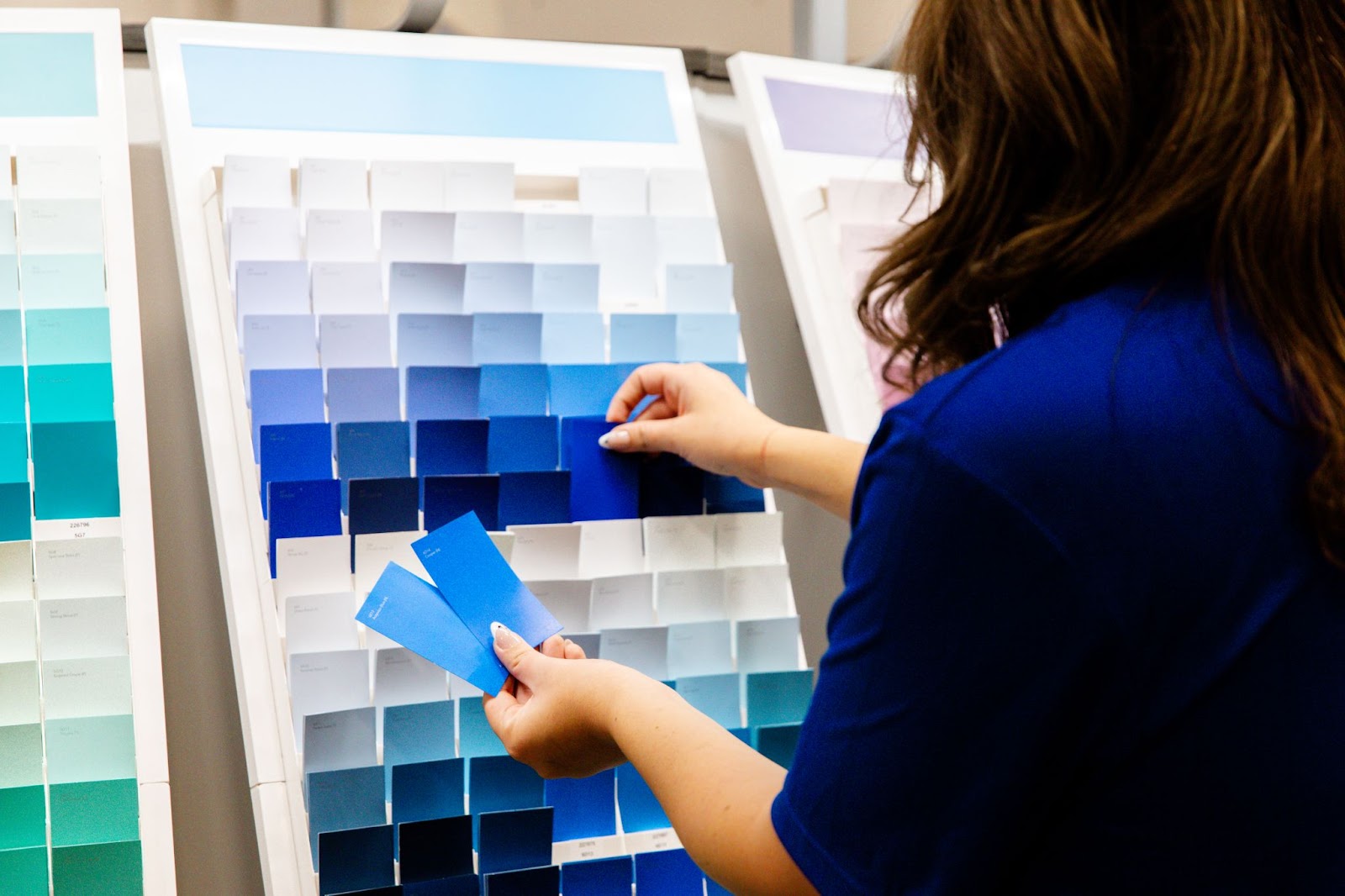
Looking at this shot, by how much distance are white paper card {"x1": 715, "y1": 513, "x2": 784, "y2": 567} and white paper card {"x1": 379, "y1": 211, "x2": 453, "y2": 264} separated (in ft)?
1.27

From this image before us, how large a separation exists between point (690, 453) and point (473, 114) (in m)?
0.45

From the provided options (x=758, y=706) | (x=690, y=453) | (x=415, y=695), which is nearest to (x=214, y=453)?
(x=415, y=695)

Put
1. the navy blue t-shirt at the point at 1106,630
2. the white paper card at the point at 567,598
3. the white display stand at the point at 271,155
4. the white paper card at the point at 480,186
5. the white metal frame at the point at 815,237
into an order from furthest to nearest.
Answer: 1. the white metal frame at the point at 815,237
2. the white paper card at the point at 480,186
3. the white paper card at the point at 567,598
4. the white display stand at the point at 271,155
5. the navy blue t-shirt at the point at 1106,630

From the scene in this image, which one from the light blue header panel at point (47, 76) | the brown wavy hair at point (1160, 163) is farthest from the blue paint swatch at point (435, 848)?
the light blue header panel at point (47, 76)

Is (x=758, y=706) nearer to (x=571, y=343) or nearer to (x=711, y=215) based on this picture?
(x=571, y=343)

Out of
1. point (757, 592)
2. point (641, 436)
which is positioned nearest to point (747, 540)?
point (757, 592)

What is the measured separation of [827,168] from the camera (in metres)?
1.56

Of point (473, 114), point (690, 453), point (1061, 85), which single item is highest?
point (473, 114)

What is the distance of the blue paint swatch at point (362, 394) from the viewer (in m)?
1.18

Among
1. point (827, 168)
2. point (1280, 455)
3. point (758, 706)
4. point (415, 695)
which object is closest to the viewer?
point (1280, 455)

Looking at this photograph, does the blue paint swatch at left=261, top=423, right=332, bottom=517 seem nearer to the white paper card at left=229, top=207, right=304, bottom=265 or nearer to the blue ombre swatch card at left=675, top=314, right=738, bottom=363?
the white paper card at left=229, top=207, right=304, bottom=265

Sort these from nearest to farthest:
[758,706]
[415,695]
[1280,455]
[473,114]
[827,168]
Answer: [1280,455]
[415,695]
[758,706]
[473,114]
[827,168]

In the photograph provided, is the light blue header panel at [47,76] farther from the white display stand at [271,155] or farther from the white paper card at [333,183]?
the white paper card at [333,183]

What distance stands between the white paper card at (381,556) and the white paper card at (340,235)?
11.3 inches
